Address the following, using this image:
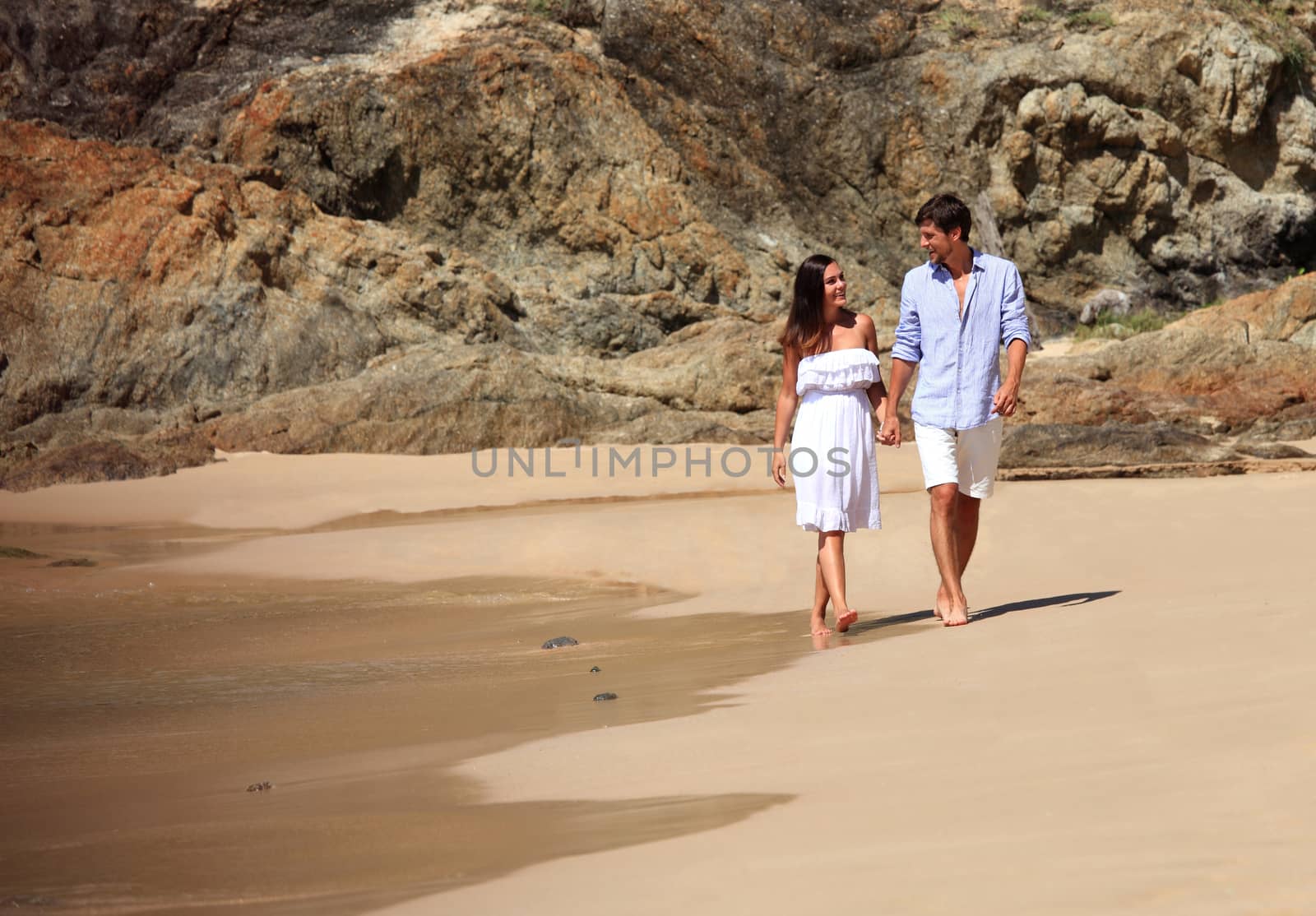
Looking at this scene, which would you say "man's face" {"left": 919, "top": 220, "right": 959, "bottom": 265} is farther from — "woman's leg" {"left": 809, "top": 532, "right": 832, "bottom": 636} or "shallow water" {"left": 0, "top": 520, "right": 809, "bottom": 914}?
"shallow water" {"left": 0, "top": 520, "right": 809, "bottom": 914}

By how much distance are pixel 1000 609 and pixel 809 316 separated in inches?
55.3

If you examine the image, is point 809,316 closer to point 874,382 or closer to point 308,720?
point 874,382

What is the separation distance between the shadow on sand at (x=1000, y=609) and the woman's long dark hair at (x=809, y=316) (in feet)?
3.69

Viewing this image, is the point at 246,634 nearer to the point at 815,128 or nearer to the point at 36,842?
the point at 36,842

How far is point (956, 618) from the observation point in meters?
5.30

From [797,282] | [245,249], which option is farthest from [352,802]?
[245,249]

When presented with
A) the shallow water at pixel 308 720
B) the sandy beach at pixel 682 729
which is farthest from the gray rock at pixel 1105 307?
the shallow water at pixel 308 720

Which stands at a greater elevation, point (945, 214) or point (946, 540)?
point (945, 214)

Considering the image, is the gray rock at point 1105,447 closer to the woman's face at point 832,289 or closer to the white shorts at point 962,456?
the white shorts at point 962,456

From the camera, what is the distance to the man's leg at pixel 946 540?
5402 millimetres

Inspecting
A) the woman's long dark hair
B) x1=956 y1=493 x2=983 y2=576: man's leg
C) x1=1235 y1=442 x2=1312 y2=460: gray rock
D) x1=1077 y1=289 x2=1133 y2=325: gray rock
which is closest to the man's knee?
x1=956 y1=493 x2=983 y2=576: man's leg

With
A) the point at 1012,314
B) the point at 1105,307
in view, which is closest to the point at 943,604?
the point at 1012,314

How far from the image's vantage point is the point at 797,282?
5.88 m

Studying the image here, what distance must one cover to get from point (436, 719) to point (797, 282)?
8.54ft
